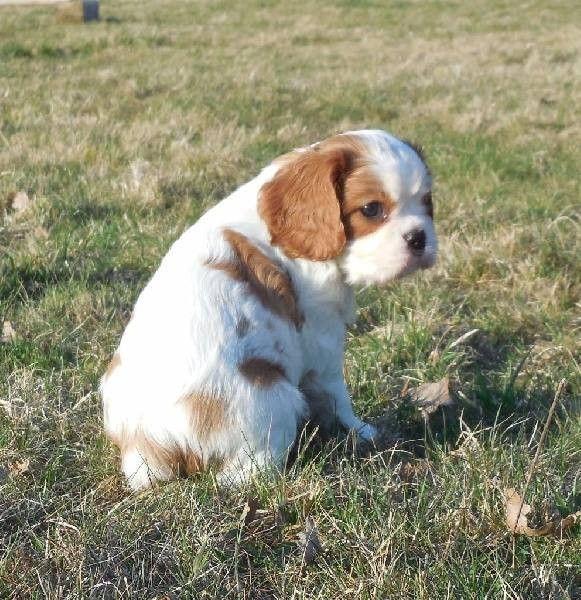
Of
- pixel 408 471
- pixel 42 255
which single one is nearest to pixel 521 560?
pixel 408 471

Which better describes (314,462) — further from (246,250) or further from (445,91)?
(445,91)

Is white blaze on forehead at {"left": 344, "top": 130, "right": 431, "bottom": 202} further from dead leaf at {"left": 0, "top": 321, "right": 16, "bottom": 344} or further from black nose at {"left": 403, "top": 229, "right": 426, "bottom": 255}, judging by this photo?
dead leaf at {"left": 0, "top": 321, "right": 16, "bottom": 344}

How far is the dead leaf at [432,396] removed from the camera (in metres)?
3.64

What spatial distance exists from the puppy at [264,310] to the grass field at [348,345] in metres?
0.14

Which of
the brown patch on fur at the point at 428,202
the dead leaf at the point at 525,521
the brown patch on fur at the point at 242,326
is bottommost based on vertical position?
the dead leaf at the point at 525,521

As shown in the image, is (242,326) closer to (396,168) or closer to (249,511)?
(249,511)

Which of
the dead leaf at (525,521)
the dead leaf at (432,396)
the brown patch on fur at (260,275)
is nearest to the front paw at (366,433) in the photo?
the dead leaf at (432,396)

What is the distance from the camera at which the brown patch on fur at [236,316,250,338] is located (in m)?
2.92

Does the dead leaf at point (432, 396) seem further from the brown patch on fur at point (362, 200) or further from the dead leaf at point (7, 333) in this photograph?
the dead leaf at point (7, 333)

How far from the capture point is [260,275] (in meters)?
3.07

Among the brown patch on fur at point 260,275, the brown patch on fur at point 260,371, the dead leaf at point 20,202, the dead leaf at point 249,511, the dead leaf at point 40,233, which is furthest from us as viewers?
the dead leaf at point 20,202

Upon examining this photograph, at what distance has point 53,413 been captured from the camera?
340cm

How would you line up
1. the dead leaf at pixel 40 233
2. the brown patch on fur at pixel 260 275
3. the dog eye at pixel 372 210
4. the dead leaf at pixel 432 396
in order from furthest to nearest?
the dead leaf at pixel 40 233
the dead leaf at pixel 432 396
the dog eye at pixel 372 210
the brown patch on fur at pixel 260 275

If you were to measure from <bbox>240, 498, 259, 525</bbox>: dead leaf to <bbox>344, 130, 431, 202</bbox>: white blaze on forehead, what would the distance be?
1133 mm
